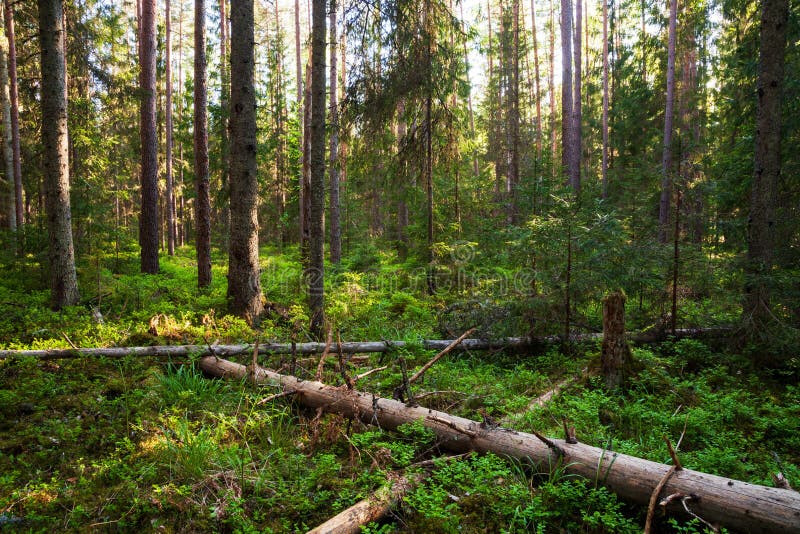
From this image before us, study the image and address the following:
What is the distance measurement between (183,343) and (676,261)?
854 cm

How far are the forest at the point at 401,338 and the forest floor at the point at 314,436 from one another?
3cm

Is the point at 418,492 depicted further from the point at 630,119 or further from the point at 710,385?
the point at 630,119

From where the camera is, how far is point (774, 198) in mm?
6812

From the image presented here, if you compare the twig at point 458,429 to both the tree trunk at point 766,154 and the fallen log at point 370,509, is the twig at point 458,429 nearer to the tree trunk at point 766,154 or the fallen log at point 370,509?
the fallen log at point 370,509

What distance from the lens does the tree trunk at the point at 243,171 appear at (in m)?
8.19

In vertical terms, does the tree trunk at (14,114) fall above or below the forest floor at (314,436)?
above

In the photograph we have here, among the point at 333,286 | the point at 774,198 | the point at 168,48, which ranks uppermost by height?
the point at 168,48

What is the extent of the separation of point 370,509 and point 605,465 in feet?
6.32

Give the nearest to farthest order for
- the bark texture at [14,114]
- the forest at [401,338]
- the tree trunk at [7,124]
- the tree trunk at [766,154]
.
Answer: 1. the forest at [401,338]
2. the tree trunk at [766,154]
3. the tree trunk at [7,124]
4. the bark texture at [14,114]

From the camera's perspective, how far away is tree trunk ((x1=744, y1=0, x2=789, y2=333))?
6.71 meters

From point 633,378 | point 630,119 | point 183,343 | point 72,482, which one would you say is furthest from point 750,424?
point 630,119

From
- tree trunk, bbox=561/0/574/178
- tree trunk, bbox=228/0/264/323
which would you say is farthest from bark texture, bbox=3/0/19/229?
tree trunk, bbox=561/0/574/178

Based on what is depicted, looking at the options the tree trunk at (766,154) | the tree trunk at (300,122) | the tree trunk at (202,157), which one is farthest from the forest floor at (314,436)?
the tree trunk at (300,122)

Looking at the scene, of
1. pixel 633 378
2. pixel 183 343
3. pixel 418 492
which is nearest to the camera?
pixel 418 492
